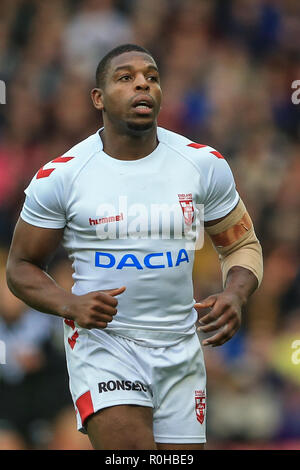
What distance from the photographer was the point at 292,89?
10625mm

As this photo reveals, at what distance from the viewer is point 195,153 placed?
5.45m

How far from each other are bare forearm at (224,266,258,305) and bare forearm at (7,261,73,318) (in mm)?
871

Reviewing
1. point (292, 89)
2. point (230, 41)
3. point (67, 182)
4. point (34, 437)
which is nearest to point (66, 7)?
point (230, 41)

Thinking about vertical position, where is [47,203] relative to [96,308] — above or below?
above

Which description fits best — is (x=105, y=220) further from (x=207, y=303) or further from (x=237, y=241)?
(x=237, y=241)

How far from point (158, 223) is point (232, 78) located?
5730 mm

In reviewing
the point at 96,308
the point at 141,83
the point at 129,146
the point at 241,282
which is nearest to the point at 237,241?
the point at 241,282

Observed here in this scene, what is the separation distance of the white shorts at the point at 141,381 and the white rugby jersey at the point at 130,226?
8 cm

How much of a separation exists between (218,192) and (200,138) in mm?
4594

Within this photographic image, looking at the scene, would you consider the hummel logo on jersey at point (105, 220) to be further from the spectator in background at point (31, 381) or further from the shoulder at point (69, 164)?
the spectator in background at point (31, 381)

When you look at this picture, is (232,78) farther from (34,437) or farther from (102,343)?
(102,343)

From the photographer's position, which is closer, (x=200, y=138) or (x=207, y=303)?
(x=207, y=303)

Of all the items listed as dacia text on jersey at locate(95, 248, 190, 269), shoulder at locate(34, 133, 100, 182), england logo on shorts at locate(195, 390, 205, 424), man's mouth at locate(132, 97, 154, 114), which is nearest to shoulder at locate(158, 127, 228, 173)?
man's mouth at locate(132, 97, 154, 114)

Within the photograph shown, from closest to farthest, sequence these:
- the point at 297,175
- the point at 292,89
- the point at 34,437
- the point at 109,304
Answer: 1. the point at 109,304
2. the point at 34,437
3. the point at 297,175
4. the point at 292,89
